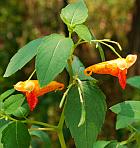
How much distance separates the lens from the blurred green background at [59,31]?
2850mm

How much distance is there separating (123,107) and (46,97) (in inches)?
Result: 72.7

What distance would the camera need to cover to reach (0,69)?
288 centimetres

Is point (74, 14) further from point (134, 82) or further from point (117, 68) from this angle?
point (134, 82)

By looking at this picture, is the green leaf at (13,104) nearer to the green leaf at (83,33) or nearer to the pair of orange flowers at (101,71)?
the pair of orange flowers at (101,71)

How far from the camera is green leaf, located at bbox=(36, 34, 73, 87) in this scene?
2.77ft

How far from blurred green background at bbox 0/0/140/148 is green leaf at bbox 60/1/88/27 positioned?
1444 mm

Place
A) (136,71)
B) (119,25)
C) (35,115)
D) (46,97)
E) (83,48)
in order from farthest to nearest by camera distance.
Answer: (119,25)
(83,48)
(136,71)
(46,97)
(35,115)

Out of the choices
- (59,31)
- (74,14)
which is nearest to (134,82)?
(74,14)

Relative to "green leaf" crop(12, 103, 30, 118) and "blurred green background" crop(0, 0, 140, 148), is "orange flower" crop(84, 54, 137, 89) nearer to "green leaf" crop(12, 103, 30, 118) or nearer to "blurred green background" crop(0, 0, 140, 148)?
"green leaf" crop(12, 103, 30, 118)

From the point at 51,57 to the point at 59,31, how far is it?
9.28ft

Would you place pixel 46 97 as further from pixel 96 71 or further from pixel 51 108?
pixel 96 71

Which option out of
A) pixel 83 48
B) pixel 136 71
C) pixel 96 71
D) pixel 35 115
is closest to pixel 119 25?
pixel 83 48

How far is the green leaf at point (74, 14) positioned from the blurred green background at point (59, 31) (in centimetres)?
144

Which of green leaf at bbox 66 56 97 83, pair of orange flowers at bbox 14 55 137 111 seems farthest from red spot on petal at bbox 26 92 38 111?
green leaf at bbox 66 56 97 83
